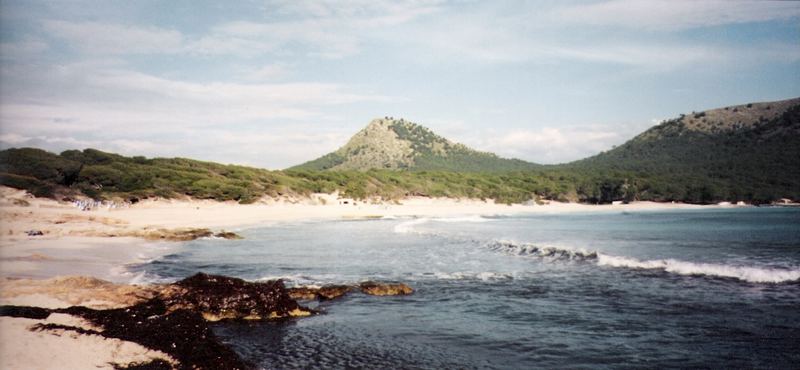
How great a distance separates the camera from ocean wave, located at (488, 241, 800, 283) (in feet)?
48.8

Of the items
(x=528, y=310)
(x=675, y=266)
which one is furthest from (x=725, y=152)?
(x=528, y=310)

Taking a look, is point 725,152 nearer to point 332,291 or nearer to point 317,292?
point 332,291

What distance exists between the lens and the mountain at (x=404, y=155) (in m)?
161

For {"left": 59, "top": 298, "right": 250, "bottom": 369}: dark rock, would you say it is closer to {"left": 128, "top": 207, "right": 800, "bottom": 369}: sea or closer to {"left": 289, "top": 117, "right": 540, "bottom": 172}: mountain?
{"left": 128, "top": 207, "right": 800, "bottom": 369}: sea

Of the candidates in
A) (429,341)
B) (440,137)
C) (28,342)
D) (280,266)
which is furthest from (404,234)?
(440,137)

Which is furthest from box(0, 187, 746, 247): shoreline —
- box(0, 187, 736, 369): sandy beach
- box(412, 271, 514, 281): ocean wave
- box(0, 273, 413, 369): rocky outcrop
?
box(412, 271, 514, 281): ocean wave

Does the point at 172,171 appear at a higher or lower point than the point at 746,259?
higher

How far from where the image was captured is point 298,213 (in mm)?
54031

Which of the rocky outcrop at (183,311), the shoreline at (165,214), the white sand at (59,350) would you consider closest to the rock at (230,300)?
the rocky outcrop at (183,311)

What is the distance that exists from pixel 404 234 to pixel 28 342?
26487mm

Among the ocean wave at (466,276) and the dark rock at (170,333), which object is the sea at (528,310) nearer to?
the ocean wave at (466,276)

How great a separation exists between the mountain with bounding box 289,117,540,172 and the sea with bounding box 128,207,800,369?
133 m

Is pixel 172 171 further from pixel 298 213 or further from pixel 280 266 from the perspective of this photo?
pixel 280 266

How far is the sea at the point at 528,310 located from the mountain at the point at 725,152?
299ft
